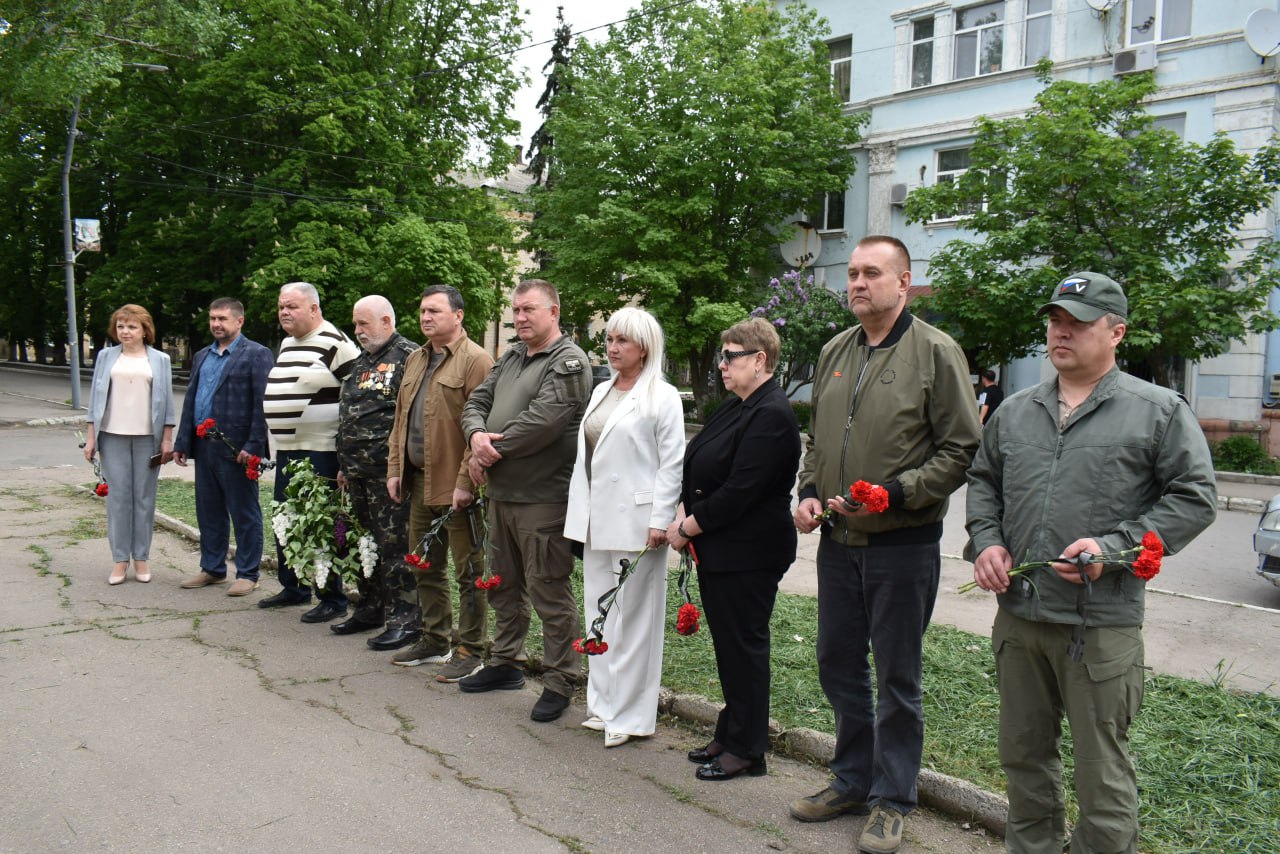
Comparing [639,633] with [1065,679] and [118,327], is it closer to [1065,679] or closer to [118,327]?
[1065,679]

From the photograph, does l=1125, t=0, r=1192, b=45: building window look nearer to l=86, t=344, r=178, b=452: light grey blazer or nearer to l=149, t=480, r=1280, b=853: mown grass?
l=149, t=480, r=1280, b=853: mown grass

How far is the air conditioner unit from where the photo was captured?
20.8 metres

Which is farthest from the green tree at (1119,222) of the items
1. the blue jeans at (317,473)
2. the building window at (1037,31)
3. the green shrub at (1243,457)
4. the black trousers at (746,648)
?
the black trousers at (746,648)

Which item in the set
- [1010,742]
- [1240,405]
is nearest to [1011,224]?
[1240,405]

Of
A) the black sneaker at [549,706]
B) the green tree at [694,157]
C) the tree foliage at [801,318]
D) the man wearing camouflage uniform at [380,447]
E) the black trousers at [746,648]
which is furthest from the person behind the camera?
the green tree at [694,157]

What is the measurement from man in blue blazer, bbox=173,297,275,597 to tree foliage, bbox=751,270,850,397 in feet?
50.5

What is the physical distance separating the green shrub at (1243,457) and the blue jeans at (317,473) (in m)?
16.5

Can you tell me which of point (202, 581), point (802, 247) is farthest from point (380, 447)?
point (802, 247)

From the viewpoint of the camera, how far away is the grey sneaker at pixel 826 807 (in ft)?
12.6

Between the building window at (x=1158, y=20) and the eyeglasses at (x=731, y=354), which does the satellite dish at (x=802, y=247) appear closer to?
the building window at (x=1158, y=20)

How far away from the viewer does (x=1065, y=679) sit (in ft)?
10.2

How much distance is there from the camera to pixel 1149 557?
2.81 m

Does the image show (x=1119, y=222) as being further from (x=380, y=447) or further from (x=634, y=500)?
(x=634, y=500)

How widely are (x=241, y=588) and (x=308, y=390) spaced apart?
5.98ft
